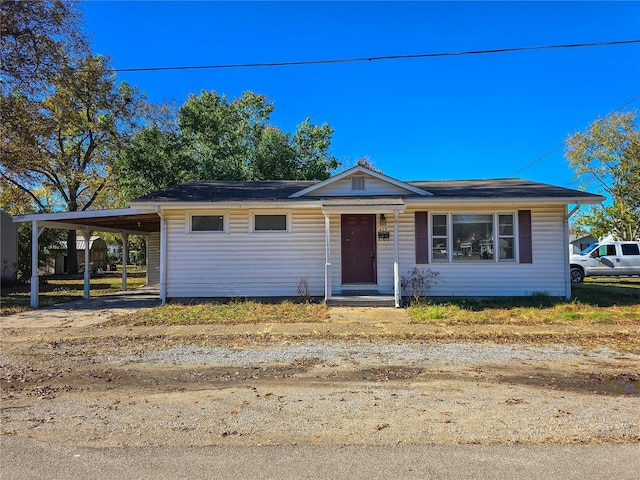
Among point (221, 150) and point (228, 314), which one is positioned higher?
point (221, 150)

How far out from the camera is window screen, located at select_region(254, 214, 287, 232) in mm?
12523

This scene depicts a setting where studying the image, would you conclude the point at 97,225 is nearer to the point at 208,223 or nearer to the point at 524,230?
the point at 208,223

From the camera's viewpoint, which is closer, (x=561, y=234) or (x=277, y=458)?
(x=277, y=458)

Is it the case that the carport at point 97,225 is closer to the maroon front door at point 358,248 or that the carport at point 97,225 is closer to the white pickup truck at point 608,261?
the maroon front door at point 358,248

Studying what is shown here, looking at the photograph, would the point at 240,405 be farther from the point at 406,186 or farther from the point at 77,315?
the point at 406,186

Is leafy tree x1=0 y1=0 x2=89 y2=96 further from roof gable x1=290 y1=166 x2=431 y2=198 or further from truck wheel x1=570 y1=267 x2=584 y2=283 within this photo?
truck wheel x1=570 y1=267 x2=584 y2=283

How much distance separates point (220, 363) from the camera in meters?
6.14

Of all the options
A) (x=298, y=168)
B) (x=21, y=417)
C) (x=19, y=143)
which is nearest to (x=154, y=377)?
(x=21, y=417)

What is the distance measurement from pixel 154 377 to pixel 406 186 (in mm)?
8980

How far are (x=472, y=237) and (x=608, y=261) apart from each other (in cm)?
1109

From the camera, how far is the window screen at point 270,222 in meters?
12.5

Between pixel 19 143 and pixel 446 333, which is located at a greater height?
pixel 19 143

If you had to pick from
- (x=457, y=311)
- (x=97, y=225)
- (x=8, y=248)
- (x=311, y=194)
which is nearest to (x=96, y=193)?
(x=8, y=248)

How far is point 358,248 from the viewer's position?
41.5ft
